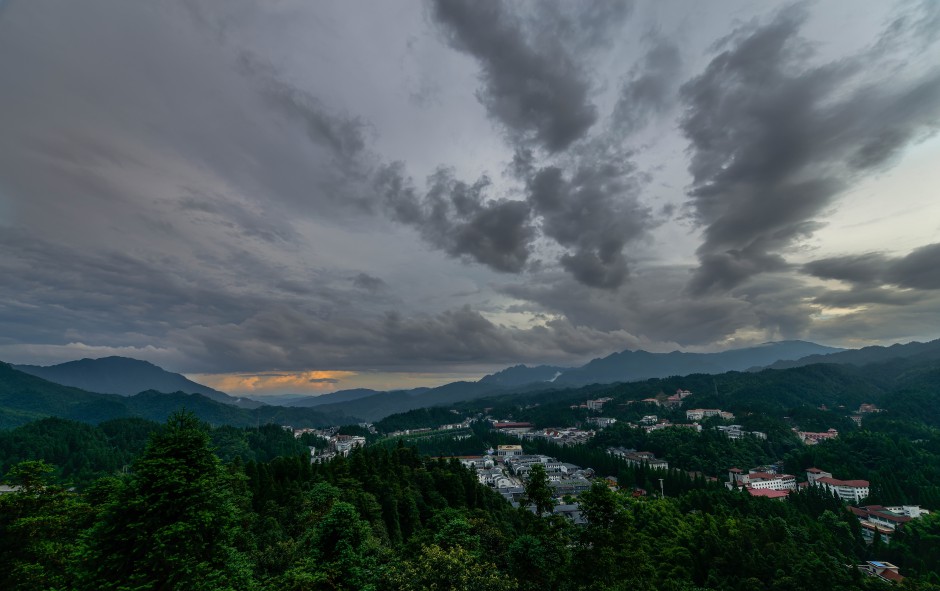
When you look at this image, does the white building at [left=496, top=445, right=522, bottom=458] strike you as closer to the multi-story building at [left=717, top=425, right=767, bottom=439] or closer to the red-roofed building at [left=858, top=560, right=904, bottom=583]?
the multi-story building at [left=717, top=425, right=767, bottom=439]

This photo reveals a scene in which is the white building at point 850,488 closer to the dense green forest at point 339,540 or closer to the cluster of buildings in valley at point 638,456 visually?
the cluster of buildings in valley at point 638,456

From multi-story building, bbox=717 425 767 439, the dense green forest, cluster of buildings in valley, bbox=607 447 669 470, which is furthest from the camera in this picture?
multi-story building, bbox=717 425 767 439

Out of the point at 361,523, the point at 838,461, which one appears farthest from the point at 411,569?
the point at 838,461

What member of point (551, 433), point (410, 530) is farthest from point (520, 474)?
point (551, 433)

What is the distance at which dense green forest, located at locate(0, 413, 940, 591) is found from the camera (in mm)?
12531

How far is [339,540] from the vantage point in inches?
693

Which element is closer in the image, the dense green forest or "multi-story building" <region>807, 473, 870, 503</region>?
the dense green forest

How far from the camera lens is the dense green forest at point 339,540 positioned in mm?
12531

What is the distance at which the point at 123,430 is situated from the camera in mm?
118750

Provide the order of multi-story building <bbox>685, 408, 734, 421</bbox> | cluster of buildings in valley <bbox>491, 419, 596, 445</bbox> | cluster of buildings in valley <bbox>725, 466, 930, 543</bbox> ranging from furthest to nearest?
multi-story building <bbox>685, 408, 734, 421</bbox> < cluster of buildings in valley <bbox>491, 419, 596, 445</bbox> < cluster of buildings in valley <bbox>725, 466, 930, 543</bbox>

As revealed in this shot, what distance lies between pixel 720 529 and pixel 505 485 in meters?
49.0

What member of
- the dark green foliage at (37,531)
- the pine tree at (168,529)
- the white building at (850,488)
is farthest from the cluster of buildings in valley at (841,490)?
the dark green foliage at (37,531)

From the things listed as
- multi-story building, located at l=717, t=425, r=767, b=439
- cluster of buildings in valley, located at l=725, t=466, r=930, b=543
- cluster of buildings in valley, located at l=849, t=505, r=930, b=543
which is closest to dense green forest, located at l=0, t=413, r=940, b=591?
cluster of buildings in valley, located at l=849, t=505, r=930, b=543

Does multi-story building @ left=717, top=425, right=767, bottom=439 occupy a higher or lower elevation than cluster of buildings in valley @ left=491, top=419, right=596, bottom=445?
higher
